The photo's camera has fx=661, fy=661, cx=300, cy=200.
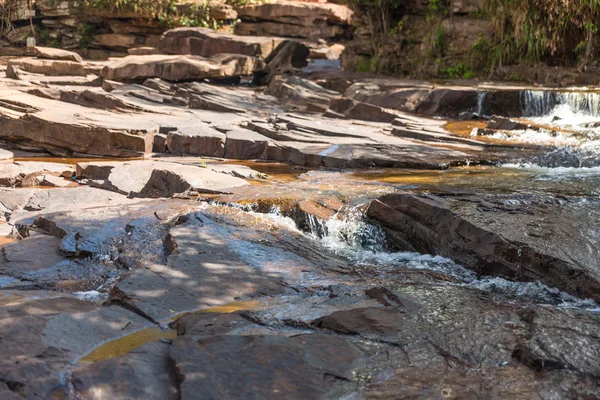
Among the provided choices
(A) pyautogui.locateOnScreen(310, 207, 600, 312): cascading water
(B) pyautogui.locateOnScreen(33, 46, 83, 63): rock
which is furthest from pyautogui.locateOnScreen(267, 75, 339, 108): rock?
(A) pyautogui.locateOnScreen(310, 207, 600, 312): cascading water

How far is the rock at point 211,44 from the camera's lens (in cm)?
1816

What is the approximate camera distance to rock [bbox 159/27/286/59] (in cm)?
1816

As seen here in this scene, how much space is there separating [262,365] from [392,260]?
261 centimetres

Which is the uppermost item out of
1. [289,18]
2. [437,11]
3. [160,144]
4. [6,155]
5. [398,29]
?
[437,11]

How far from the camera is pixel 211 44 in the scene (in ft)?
61.0

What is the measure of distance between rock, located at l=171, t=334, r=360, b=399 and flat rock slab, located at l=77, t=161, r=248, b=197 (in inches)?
155

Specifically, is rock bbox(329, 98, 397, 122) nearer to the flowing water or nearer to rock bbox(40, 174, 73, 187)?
the flowing water

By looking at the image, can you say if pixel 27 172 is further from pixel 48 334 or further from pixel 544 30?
pixel 544 30

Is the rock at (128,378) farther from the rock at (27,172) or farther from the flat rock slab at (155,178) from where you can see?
the rock at (27,172)

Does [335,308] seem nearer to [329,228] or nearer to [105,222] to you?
[329,228]

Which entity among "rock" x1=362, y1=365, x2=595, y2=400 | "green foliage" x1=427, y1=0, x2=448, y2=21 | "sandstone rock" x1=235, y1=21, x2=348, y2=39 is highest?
"green foliage" x1=427, y1=0, x2=448, y2=21

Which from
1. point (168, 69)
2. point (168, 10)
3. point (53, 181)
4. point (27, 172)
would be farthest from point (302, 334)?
point (168, 10)

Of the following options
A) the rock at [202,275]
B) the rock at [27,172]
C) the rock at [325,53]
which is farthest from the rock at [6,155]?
the rock at [325,53]

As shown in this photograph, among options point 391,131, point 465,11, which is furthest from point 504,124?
point 465,11
